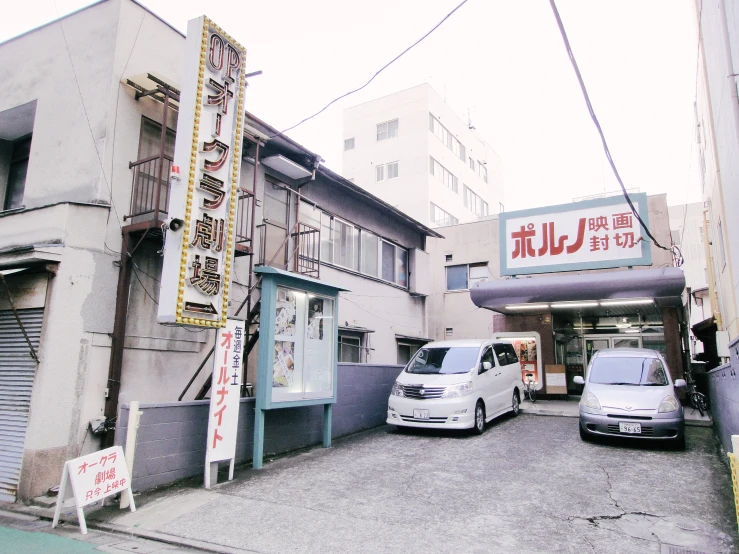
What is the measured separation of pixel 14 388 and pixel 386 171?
29200 millimetres

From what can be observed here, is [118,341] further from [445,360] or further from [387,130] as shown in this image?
[387,130]

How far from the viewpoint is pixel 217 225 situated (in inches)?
285

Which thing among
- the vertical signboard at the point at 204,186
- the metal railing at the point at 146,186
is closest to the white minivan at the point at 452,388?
the vertical signboard at the point at 204,186

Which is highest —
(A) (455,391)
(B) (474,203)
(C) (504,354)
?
(B) (474,203)

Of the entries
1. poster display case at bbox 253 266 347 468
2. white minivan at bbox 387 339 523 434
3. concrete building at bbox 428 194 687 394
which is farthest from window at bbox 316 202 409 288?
white minivan at bbox 387 339 523 434

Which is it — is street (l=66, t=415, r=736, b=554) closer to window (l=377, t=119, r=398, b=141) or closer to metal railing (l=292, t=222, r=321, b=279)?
metal railing (l=292, t=222, r=321, b=279)

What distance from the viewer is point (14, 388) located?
7301 millimetres

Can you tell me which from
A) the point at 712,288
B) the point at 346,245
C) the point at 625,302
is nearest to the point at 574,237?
the point at 625,302

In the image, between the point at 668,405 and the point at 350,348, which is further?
the point at 350,348

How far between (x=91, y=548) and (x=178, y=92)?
22.1 ft

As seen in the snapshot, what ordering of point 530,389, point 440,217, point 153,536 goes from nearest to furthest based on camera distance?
point 153,536 < point 530,389 < point 440,217

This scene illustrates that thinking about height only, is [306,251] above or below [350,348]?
above

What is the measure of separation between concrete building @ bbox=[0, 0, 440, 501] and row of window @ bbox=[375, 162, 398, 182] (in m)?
23.5

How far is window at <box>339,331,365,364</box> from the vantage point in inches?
523
